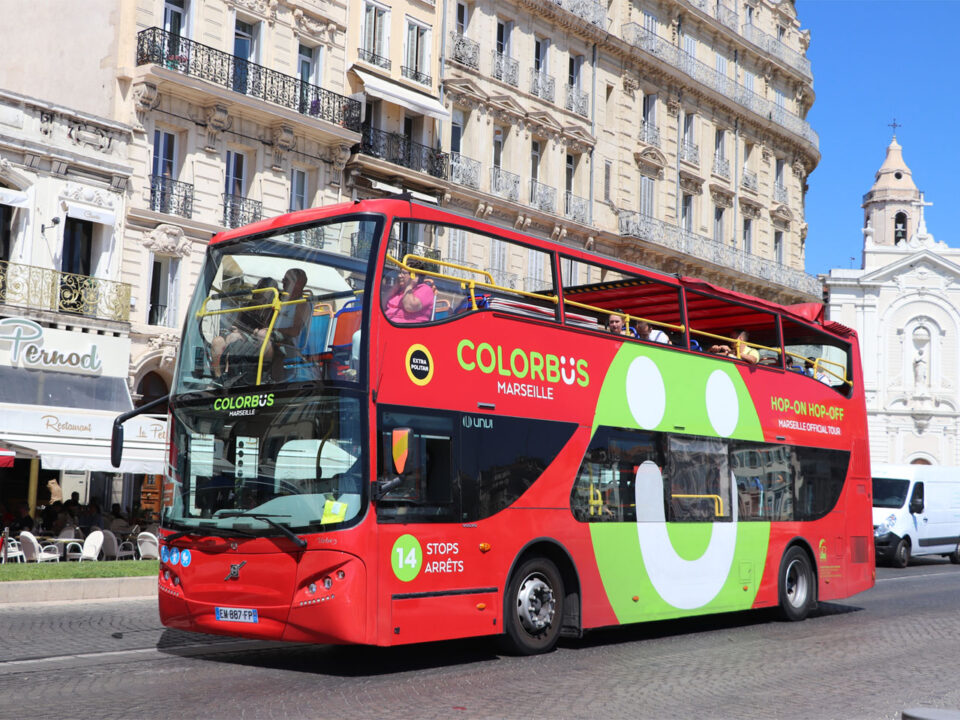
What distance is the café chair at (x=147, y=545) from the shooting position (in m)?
21.3

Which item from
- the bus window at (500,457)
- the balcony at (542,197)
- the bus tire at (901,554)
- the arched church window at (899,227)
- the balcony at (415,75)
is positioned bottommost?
the bus tire at (901,554)

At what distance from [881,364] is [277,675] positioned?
231ft

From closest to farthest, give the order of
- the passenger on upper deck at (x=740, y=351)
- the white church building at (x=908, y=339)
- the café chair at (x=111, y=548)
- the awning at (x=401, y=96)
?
the passenger on upper deck at (x=740, y=351)
the café chair at (x=111, y=548)
the awning at (x=401, y=96)
the white church building at (x=908, y=339)

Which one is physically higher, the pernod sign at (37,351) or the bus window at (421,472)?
the pernod sign at (37,351)

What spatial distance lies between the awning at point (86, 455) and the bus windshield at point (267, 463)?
10424mm

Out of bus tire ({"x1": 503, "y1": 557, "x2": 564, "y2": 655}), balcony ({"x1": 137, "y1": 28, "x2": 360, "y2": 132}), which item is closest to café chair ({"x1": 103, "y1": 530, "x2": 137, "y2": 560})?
balcony ({"x1": 137, "y1": 28, "x2": 360, "y2": 132})

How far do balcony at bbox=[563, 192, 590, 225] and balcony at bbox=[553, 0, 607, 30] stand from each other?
5.83m

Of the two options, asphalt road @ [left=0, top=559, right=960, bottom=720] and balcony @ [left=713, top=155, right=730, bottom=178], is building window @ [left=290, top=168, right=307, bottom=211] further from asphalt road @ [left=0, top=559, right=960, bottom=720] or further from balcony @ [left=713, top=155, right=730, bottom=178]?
balcony @ [left=713, top=155, right=730, bottom=178]

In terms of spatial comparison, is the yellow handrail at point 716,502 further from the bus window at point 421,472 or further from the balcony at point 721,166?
the balcony at point 721,166

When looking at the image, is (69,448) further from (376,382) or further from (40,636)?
(376,382)

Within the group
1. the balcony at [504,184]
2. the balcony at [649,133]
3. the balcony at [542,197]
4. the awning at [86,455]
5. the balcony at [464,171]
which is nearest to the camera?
the awning at [86,455]

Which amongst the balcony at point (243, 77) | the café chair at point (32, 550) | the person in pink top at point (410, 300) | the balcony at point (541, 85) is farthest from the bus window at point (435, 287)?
the balcony at point (541, 85)

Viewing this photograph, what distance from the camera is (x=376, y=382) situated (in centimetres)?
961

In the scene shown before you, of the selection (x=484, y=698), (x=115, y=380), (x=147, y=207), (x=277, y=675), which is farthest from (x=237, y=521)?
(x=147, y=207)
